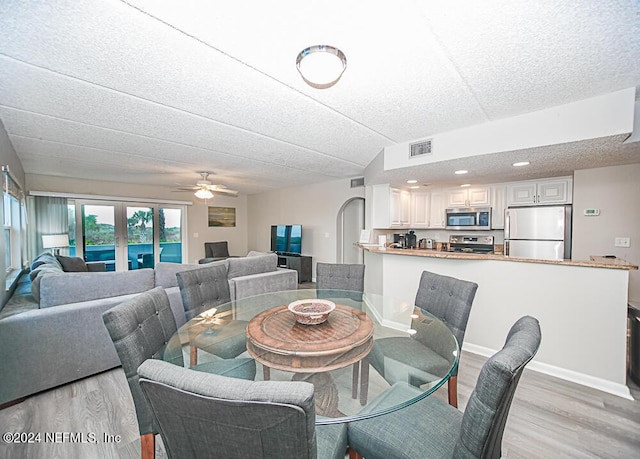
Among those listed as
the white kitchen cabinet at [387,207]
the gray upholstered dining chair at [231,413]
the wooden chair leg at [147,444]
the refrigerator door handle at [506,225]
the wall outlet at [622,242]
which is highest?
the white kitchen cabinet at [387,207]

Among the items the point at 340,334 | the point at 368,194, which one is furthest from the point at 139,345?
the point at 368,194

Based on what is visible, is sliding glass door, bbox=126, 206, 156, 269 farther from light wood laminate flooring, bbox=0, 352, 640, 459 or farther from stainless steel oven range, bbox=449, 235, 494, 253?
stainless steel oven range, bbox=449, 235, 494, 253

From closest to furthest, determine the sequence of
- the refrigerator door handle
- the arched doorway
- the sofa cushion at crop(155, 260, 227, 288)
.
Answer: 1. the sofa cushion at crop(155, 260, 227, 288)
2. the refrigerator door handle
3. the arched doorway

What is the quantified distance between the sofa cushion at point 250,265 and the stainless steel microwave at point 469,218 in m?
3.27

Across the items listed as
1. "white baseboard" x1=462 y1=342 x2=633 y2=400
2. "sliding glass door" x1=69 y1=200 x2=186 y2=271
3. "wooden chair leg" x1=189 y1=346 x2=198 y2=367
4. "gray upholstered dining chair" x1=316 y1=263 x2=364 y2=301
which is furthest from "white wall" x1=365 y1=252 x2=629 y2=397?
"sliding glass door" x1=69 y1=200 x2=186 y2=271

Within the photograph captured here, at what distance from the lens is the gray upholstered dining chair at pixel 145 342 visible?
4.06 ft

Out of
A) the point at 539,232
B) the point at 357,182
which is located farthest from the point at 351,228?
the point at 539,232

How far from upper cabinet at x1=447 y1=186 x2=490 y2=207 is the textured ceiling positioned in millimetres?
1367

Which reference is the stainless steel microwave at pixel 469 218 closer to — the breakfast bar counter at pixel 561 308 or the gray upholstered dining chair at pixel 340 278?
the breakfast bar counter at pixel 561 308

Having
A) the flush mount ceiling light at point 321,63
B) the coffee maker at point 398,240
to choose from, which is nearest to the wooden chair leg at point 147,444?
the flush mount ceiling light at point 321,63

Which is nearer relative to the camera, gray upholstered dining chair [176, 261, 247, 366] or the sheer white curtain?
gray upholstered dining chair [176, 261, 247, 366]

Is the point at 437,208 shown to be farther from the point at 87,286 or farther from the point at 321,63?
the point at 87,286

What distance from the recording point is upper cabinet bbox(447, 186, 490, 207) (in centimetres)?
464

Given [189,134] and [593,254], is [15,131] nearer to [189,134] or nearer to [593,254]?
[189,134]
